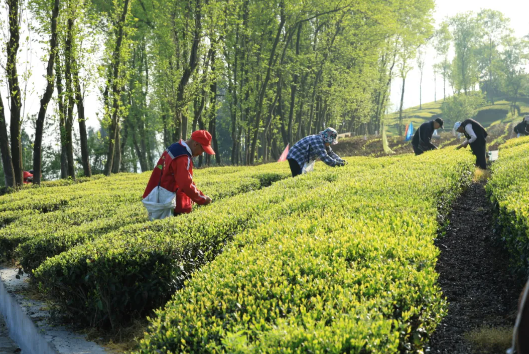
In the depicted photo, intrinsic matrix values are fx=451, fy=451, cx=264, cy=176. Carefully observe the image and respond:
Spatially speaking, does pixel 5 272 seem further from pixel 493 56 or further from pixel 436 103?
pixel 436 103

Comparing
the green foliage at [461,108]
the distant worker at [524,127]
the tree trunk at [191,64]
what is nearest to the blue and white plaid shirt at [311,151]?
the tree trunk at [191,64]

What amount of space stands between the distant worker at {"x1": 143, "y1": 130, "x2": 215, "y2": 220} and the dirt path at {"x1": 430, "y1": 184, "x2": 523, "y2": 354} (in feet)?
11.6

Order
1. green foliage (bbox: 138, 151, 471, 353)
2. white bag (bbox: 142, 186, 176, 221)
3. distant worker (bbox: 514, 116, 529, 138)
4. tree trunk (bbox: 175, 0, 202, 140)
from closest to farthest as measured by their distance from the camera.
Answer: green foliage (bbox: 138, 151, 471, 353) < white bag (bbox: 142, 186, 176, 221) < tree trunk (bbox: 175, 0, 202, 140) < distant worker (bbox: 514, 116, 529, 138)

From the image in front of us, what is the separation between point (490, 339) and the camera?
3.77 m

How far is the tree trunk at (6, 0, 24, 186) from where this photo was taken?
1559 cm

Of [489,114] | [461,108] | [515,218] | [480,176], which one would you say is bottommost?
[515,218]

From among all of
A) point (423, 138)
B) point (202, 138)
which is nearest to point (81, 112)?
point (423, 138)

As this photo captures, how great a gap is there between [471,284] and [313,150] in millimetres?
6158

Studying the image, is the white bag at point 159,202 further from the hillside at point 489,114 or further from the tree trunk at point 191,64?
the hillside at point 489,114

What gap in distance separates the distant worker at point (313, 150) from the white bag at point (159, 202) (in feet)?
15.8

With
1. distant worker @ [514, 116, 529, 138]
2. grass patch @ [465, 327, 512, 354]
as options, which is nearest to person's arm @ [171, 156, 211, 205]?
grass patch @ [465, 327, 512, 354]

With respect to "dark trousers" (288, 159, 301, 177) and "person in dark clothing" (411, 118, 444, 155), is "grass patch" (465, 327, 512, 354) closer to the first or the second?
"dark trousers" (288, 159, 301, 177)

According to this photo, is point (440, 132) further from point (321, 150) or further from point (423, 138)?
point (321, 150)

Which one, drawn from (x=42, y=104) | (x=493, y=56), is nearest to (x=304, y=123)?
(x=42, y=104)
